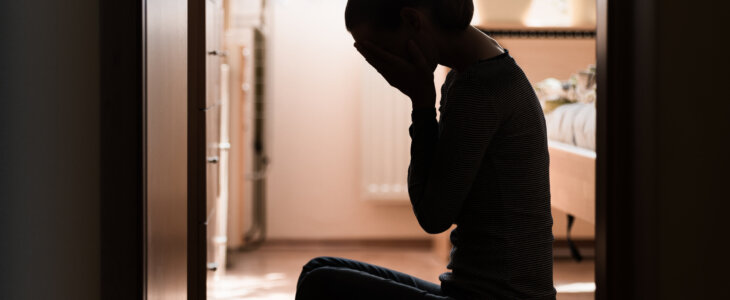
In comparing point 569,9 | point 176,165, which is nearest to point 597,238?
point 176,165

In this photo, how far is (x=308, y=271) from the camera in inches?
48.5

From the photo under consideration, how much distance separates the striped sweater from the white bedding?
5.17 ft

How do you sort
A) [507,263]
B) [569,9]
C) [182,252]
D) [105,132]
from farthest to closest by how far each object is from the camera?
[569,9]
[182,252]
[105,132]
[507,263]

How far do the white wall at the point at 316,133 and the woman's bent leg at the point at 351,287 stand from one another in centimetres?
315

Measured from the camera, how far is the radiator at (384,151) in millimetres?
4230

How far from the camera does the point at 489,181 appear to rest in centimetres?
112

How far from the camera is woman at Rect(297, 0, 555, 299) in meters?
1.09

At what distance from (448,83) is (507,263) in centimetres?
30

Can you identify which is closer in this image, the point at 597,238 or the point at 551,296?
the point at 551,296

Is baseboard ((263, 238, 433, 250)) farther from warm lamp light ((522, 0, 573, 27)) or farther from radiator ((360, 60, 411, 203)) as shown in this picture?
warm lamp light ((522, 0, 573, 27))

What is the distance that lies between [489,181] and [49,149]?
0.69 meters

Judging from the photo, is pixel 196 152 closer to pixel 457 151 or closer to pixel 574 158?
pixel 457 151

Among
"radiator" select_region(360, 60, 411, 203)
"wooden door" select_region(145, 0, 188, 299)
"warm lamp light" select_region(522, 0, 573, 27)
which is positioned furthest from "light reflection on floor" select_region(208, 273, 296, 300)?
"warm lamp light" select_region(522, 0, 573, 27)

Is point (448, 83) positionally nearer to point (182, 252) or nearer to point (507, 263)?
point (507, 263)
